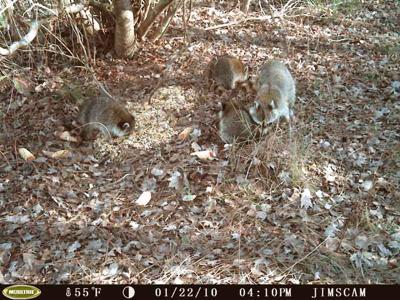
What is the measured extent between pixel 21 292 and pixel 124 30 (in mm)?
3807

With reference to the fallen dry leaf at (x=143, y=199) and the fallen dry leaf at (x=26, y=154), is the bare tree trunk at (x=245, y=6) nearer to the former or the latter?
the fallen dry leaf at (x=143, y=199)

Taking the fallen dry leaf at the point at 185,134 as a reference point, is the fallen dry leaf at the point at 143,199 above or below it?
below

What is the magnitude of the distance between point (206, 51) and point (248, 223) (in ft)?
11.5

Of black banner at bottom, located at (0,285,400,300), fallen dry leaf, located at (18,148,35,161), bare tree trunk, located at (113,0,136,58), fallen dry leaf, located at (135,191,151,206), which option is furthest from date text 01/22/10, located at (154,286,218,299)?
bare tree trunk, located at (113,0,136,58)

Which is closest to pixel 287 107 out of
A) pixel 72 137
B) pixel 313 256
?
pixel 313 256

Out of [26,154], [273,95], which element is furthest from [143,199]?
[273,95]

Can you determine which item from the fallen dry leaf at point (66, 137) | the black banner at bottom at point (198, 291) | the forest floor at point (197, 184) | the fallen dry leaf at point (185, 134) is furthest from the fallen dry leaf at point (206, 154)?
the black banner at bottom at point (198, 291)

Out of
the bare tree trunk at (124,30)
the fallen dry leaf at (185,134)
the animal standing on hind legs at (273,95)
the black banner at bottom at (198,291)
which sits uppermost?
the bare tree trunk at (124,30)

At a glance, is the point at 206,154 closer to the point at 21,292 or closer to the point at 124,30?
the point at 124,30

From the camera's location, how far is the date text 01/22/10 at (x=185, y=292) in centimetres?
370

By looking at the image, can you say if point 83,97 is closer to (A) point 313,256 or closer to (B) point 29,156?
(B) point 29,156

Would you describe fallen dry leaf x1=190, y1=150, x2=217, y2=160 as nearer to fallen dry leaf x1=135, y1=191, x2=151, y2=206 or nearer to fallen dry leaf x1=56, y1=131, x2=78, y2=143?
fallen dry leaf x1=135, y1=191, x2=151, y2=206

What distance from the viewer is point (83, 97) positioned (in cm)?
604

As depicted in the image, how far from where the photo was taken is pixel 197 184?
4.96 m
